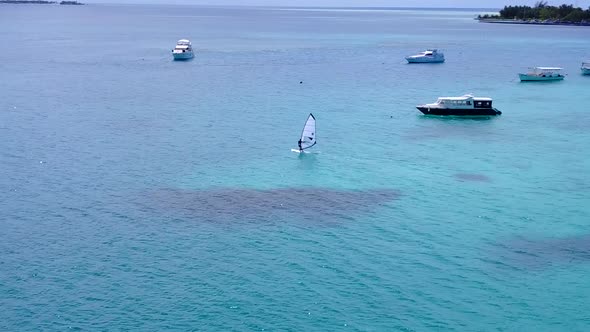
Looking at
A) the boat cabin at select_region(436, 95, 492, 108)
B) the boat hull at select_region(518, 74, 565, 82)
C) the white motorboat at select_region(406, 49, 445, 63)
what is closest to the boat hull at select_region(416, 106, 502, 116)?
the boat cabin at select_region(436, 95, 492, 108)

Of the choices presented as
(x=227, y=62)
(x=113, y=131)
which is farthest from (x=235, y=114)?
(x=227, y=62)

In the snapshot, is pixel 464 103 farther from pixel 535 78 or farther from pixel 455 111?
pixel 535 78

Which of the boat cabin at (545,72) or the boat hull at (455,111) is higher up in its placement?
the boat cabin at (545,72)

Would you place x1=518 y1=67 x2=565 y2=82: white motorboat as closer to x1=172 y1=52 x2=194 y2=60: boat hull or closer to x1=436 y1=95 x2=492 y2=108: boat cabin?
x1=436 y1=95 x2=492 y2=108: boat cabin

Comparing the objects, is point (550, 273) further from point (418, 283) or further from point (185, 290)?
point (185, 290)

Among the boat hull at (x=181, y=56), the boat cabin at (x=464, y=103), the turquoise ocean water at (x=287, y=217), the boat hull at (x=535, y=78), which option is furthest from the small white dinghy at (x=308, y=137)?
the boat hull at (x=181, y=56)

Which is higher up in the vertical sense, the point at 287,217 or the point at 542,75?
the point at 542,75

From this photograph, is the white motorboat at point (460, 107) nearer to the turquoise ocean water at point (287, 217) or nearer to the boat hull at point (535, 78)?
the turquoise ocean water at point (287, 217)

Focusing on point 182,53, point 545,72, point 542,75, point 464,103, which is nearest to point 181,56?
point 182,53
